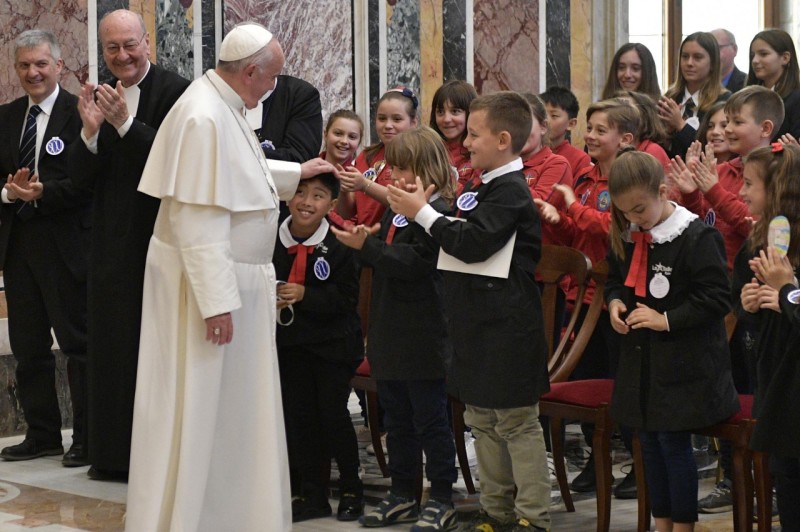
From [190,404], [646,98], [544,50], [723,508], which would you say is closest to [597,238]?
[646,98]

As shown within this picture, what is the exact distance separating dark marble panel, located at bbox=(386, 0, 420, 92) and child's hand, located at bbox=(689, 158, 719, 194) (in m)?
3.90

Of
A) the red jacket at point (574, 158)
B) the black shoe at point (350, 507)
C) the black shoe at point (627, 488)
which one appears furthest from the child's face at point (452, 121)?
the black shoe at point (350, 507)

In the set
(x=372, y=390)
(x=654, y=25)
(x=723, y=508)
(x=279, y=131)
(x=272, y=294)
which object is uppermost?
(x=654, y=25)

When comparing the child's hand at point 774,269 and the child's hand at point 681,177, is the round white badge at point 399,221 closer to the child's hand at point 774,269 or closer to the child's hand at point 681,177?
the child's hand at point 681,177

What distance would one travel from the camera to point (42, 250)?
22.2 feet

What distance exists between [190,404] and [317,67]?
4.58 m

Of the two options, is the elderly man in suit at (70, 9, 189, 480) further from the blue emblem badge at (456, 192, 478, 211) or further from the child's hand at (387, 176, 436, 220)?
the blue emblem badge at (456, 192, 478, 211)

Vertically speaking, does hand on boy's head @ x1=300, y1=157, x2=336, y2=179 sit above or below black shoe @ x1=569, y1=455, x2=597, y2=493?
above

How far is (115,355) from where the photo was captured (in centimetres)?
604

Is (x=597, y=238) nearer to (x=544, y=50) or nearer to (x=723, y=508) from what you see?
(x=723, y=508)

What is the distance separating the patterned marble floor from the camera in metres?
5.35

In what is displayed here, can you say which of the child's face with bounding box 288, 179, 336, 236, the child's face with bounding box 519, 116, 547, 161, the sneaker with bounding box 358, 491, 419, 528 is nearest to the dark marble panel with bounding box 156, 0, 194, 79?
the child's face with bounding box 519, 116, 547, 161

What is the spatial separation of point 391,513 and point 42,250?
259cm

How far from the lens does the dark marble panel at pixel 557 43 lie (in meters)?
10.1
